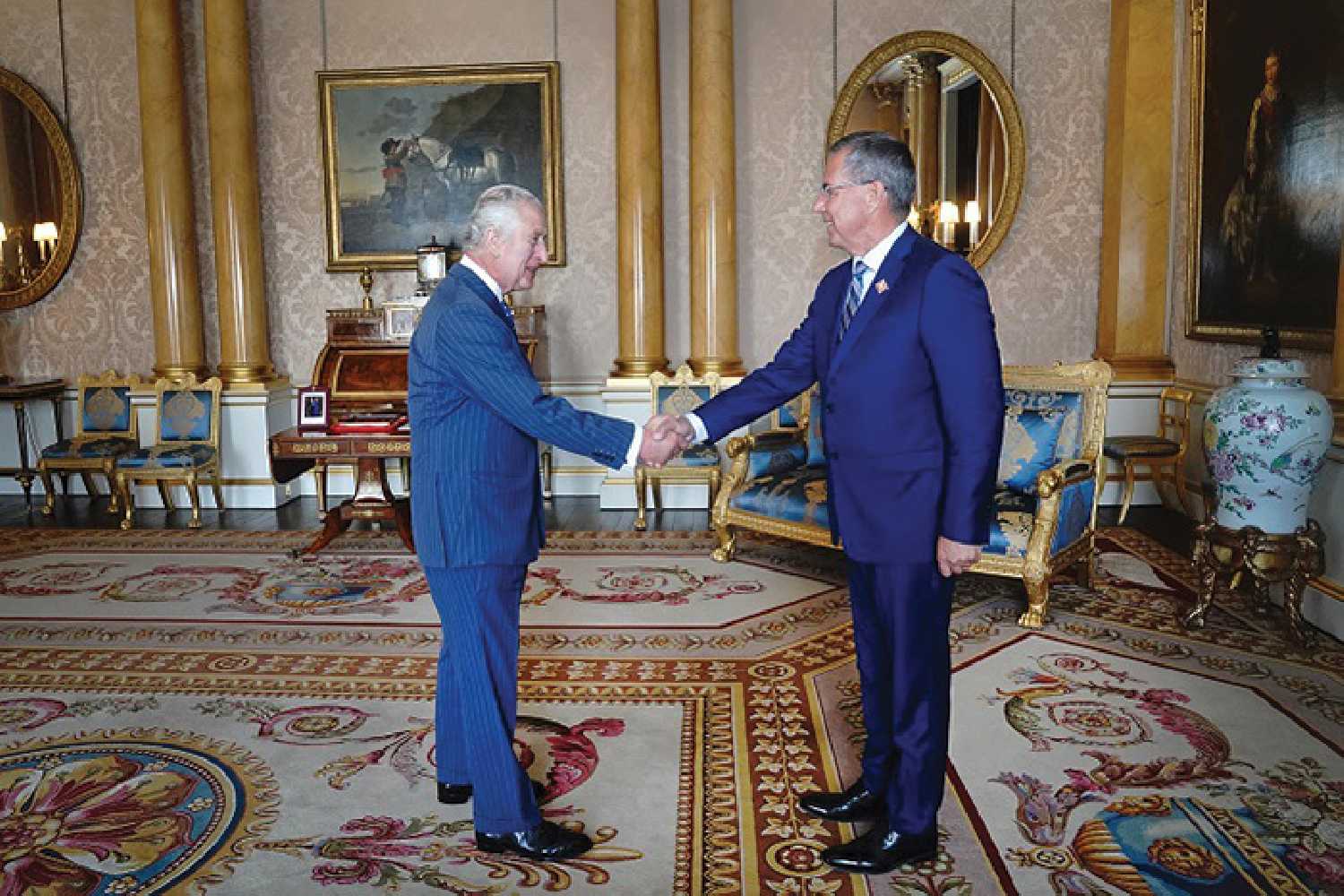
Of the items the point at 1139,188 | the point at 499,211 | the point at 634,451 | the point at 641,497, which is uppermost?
the point at 1139,188

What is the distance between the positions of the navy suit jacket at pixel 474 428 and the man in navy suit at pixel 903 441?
0.63 meters

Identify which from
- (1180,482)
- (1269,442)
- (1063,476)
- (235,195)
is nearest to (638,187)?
(235,195)

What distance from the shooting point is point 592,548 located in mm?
6148

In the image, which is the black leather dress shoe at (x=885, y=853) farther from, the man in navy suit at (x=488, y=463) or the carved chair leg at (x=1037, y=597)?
the carved chair leg at (x=1037, y=597)

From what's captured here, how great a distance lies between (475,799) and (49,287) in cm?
730

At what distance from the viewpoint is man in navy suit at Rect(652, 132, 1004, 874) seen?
2354 millimetres

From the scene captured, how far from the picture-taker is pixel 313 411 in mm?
5859

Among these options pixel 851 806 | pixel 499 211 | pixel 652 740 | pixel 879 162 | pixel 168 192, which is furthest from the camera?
pixel 168 192

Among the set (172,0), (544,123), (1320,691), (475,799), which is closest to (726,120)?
(544,123)

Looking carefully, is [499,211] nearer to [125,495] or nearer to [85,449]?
[125,495]

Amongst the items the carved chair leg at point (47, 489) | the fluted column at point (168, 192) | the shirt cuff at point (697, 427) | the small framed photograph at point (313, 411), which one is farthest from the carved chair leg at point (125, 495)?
the shirt cuff at point (697, 427)

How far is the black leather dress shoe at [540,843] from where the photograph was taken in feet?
8.68

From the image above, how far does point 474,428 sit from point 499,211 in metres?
0.52

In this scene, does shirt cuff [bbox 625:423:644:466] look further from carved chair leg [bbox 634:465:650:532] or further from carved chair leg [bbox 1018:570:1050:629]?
carved chair leg [bbox 634:465:650:532]
